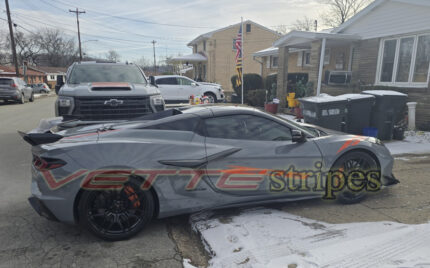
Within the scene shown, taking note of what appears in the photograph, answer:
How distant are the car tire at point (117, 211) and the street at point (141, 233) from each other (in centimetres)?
14

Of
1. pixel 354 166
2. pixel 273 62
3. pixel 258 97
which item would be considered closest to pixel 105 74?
pixel 354 166

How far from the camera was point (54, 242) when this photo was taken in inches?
114

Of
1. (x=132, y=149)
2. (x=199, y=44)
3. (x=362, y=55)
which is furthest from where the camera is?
(x=199, y=44)

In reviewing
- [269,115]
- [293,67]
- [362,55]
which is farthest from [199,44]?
[269,115]

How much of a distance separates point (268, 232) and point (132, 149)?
1679 millimetres

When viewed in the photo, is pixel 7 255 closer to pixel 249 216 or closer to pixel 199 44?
pixel 249 216

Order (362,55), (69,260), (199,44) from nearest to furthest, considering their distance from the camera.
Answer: (69,260) < (362,55) < (199,44)

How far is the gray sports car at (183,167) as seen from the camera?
2719mm

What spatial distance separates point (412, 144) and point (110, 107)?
287 inches

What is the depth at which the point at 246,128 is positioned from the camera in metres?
3.29

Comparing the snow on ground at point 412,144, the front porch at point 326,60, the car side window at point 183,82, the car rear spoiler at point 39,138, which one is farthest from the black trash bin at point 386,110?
the car side window at point 183,82

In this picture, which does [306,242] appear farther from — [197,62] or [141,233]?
[197,62]

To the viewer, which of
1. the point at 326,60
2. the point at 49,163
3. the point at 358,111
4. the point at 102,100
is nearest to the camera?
the point at 49,163

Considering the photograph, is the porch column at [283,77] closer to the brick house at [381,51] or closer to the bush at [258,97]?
the brick house at [381,51]
